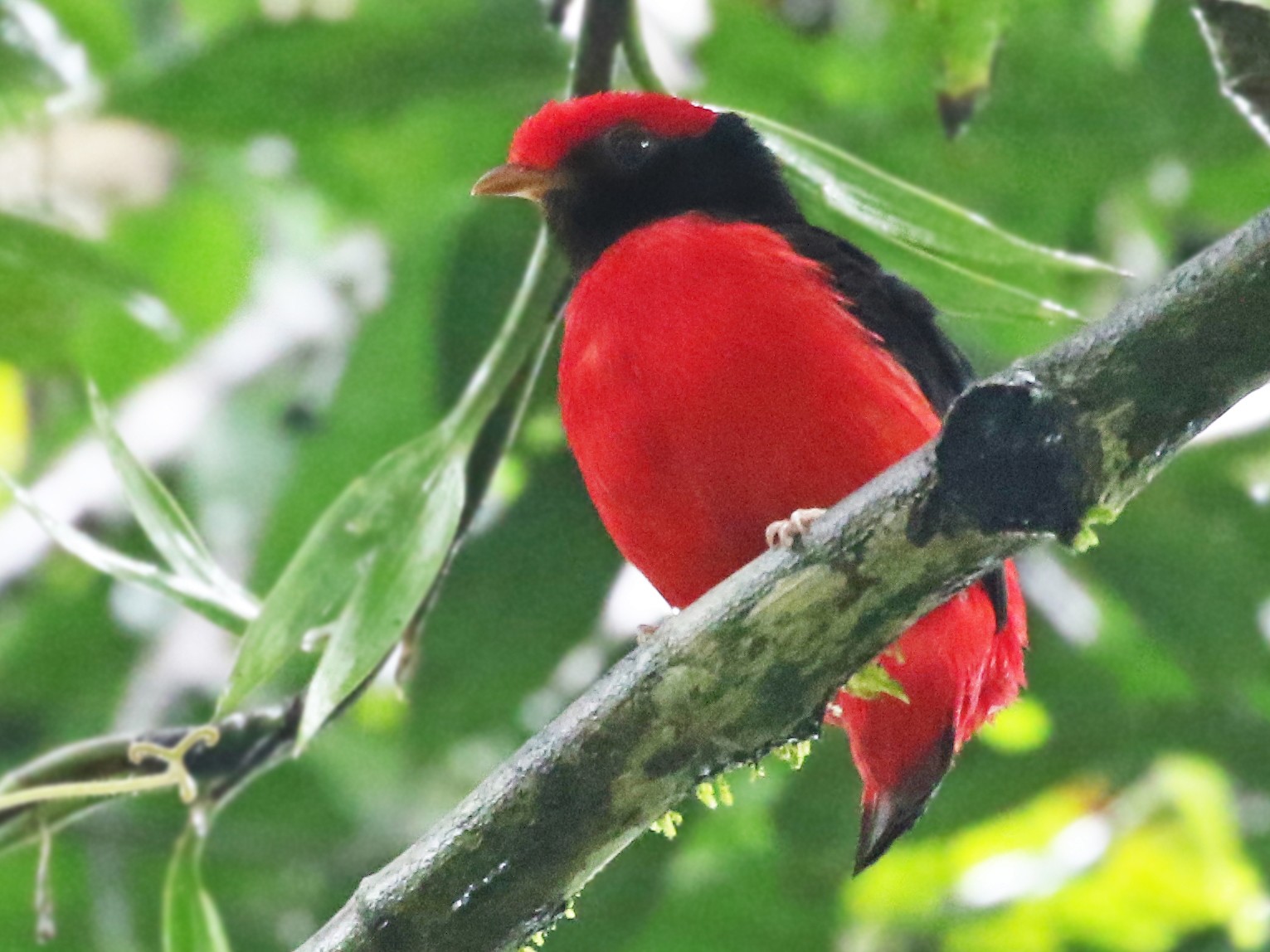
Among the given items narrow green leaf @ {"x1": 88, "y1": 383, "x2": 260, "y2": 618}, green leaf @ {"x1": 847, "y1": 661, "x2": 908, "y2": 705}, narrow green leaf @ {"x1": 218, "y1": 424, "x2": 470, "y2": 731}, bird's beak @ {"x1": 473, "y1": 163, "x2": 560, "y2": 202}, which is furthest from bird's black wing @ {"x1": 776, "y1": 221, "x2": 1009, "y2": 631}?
narrow green leaf @ {"x1": 88, "y1": 383, "x2": 260, "y2": 618}

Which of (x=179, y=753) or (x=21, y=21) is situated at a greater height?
(x=21, y=21)

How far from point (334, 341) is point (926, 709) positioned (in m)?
2.84

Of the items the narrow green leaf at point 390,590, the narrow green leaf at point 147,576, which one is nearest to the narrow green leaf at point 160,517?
the narrow green leaf at point 147,576

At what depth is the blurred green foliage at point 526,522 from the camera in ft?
14.0

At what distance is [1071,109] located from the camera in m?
4.65

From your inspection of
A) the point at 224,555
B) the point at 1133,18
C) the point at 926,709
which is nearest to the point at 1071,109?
the point at 1133,18

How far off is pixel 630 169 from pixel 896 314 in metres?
0.75

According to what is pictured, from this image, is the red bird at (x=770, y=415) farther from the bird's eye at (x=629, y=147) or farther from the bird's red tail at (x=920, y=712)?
the bird's eye at (x=629, y=147)

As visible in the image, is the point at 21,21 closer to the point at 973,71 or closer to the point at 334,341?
the point at 334,341

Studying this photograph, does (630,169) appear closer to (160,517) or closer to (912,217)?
(912,217)

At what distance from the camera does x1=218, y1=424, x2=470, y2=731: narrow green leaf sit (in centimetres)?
285

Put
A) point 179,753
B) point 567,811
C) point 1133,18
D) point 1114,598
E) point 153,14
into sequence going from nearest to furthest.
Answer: point 567,811 < point 179,753 < point 1133,18 < point 1114,598 < point 153,14

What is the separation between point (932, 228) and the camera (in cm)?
305

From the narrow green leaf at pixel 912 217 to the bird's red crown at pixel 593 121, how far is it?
351mm
